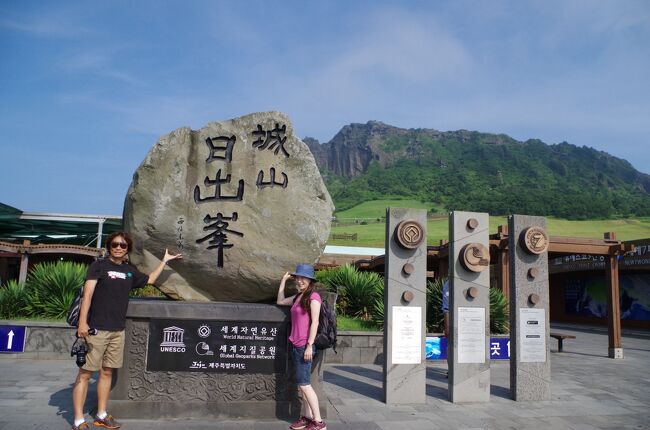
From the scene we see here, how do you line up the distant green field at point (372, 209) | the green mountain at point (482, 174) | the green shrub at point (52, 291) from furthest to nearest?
the green mountain at point (482, 174), the distant green field at point (372, 209), the green shrub at point (52, 291)

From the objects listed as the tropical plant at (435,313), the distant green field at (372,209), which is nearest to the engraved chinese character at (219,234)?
the tropical plant at (435,313)

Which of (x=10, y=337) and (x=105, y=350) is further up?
(x=105, y=350)

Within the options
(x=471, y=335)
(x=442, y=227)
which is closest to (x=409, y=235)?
(x=471, y=335)

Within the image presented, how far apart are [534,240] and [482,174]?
9832 cm

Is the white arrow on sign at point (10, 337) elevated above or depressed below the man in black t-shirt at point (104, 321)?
below

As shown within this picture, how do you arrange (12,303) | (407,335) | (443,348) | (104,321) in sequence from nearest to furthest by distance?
(104,321) < (407,335) < (443,348) < (12,303)

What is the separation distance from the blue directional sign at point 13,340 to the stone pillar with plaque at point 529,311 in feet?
27.2

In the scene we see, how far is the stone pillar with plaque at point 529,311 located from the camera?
657 cm

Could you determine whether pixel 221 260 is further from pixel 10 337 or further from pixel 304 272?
pixel 10 337

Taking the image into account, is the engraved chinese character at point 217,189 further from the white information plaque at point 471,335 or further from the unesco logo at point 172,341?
the white information plaque at point 471,335

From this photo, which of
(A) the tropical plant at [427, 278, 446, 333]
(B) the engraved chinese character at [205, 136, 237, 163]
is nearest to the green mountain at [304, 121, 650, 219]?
(A) the tropical plant at [427, 278, 446, 333]

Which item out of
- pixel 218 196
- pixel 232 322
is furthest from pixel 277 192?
pixel 232 322

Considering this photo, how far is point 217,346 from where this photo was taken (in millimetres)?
5176

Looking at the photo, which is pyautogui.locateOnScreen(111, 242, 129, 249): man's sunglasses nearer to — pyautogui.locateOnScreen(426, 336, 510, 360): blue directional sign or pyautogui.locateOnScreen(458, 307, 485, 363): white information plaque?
pyautogui.locateOnScreen(458, 307, 485, 363): white information plaque
